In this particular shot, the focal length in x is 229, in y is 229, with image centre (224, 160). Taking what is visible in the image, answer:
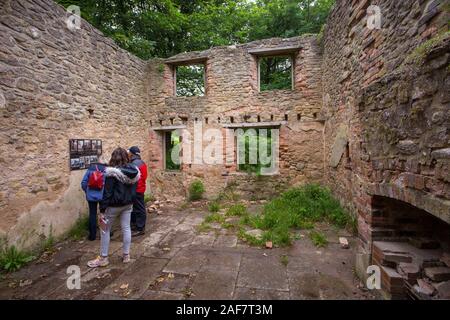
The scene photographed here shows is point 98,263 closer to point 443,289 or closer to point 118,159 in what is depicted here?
point 118,159

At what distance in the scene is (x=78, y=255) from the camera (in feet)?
11.5

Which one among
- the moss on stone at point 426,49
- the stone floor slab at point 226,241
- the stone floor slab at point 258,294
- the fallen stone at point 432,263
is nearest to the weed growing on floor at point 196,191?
the stone floor slab at point 226,241

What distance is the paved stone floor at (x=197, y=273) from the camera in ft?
8.36

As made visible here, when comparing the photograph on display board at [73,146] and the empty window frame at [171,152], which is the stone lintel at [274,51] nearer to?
the empty window frame at [171,152]

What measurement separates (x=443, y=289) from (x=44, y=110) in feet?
18.1

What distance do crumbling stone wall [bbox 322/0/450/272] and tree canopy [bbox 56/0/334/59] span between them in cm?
720

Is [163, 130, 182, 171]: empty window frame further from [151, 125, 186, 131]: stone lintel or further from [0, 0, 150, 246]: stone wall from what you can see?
[0, 0, 150, 246]: stone wall

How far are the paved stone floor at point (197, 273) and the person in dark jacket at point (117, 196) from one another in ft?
0.74

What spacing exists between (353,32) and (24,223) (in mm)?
6073

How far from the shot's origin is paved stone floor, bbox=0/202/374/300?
8.36ft

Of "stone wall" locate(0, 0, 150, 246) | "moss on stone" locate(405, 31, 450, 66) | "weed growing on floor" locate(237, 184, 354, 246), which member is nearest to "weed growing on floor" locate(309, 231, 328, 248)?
"weed growing on floor" locate(237, 184, 354, 246)

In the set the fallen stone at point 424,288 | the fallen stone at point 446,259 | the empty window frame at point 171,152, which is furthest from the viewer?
the empty window frame at point 171,152
